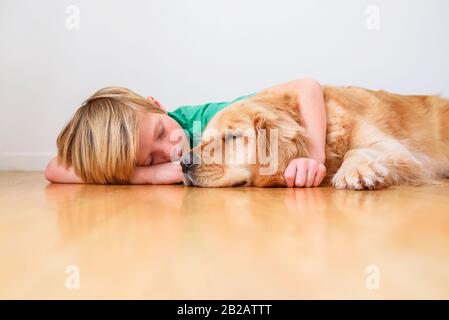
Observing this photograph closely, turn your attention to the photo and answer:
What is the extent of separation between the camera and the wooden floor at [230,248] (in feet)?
1.72

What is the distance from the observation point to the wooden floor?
20.6 inches

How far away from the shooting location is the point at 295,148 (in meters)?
1.51

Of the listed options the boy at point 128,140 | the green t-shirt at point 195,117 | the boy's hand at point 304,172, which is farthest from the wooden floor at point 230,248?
the green t-shirt at point 195,117

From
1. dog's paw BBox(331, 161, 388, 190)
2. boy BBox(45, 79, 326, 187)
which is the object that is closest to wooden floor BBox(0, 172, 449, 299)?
dog's paw BBox(331, 161, 388, 190)

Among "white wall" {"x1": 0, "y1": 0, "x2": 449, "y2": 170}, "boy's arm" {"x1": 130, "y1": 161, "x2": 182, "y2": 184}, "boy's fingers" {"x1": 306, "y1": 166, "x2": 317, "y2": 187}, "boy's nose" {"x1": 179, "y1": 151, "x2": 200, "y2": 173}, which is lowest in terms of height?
"boy's arm" {"x1": 130, "y1": 161, "x2": 182, "y2": 184}

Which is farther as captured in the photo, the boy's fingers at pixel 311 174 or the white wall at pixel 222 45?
the white wall at pixel 222 45

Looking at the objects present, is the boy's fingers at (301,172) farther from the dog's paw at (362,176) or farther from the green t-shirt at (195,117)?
the green t-shirt at (195,117)

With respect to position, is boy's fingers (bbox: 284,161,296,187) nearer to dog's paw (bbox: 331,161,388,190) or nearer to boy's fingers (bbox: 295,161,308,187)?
boy's fingers (bbox: 295,161,308,187)

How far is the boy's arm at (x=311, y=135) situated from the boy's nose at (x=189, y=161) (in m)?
0.33

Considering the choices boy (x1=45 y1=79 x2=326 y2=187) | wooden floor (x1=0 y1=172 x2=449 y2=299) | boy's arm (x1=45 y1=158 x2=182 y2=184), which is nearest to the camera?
wooden floor (x1=0 y1=172 x2=449 y2=299)

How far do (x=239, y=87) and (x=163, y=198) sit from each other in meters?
1.42

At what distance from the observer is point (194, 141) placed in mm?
1904

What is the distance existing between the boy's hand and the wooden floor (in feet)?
0.83
